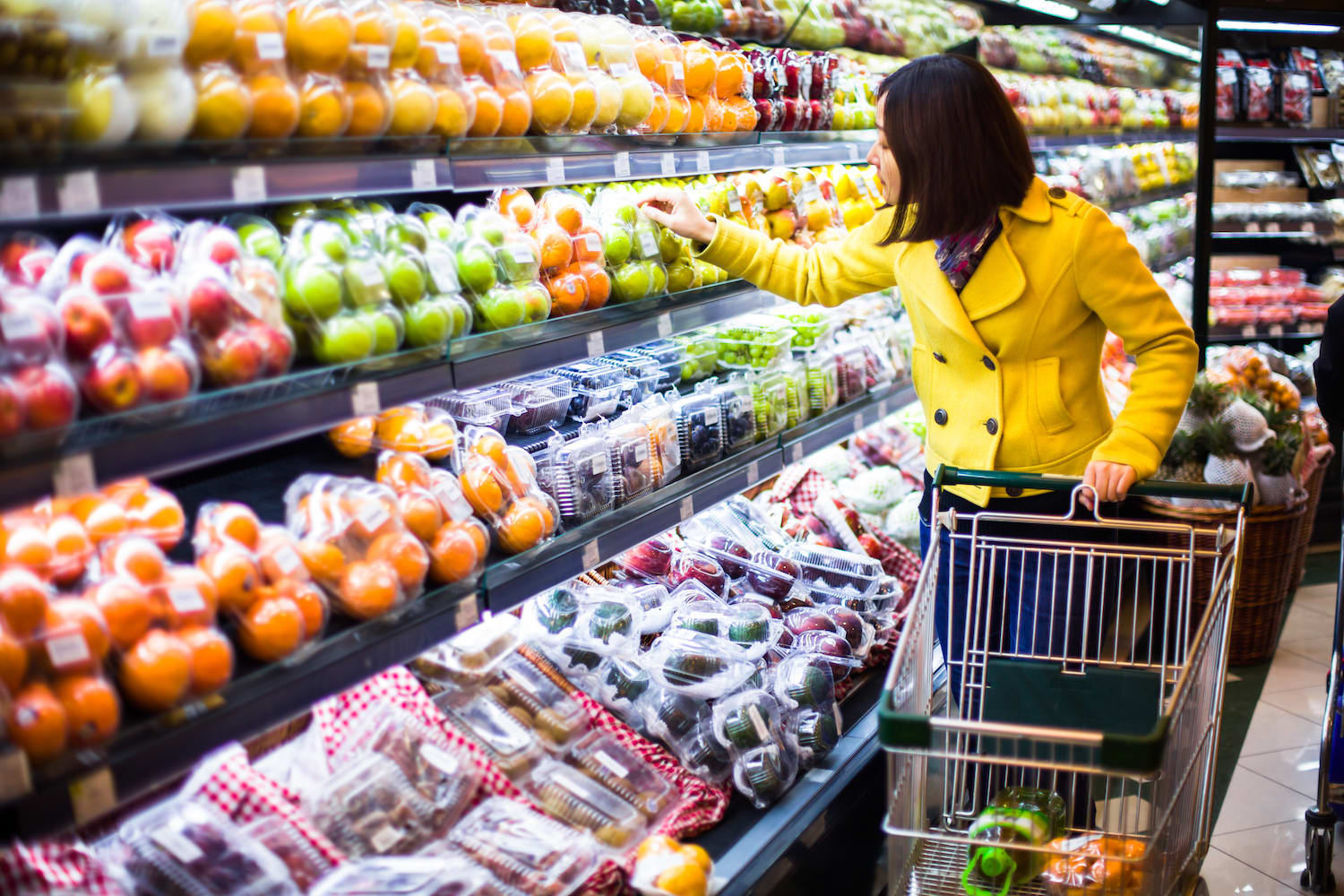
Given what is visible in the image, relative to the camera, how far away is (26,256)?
1563 mm

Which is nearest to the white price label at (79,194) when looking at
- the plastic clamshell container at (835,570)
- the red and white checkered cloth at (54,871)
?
the red and white checkered cloth at (54,871)

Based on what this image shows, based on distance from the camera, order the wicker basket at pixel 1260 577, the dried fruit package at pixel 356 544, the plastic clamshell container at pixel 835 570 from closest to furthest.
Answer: the dried fruit package at pixel 356 544 < the plastic clamshell container at pixel 835 570 < the wicker basket at pixel 1260 577

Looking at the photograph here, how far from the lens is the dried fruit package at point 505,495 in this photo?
210cm

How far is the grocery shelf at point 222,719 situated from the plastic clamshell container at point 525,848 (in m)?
0.33

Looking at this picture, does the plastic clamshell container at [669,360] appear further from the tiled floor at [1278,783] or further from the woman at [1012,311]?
the tiled floor at [1278,783]

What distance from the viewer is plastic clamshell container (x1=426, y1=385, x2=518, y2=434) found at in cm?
262

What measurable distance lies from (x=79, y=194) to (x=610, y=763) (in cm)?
136

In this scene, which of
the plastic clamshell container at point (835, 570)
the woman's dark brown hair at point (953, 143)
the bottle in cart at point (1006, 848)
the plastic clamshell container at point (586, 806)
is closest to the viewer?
the bottle in cart at point (1006, 848)

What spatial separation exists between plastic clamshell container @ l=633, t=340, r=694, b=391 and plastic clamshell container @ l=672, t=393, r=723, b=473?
264 mm

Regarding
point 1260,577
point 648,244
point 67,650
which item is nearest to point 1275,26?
point 1260,577

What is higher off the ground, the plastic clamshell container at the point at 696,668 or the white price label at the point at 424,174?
the white price label at the point at 424,174

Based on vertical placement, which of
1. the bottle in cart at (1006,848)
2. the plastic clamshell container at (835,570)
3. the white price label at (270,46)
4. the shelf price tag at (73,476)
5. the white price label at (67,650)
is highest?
the white price label at (270,46)

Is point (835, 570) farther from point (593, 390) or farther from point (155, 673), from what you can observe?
point (155, 673)

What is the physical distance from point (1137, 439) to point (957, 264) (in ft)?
1.63
